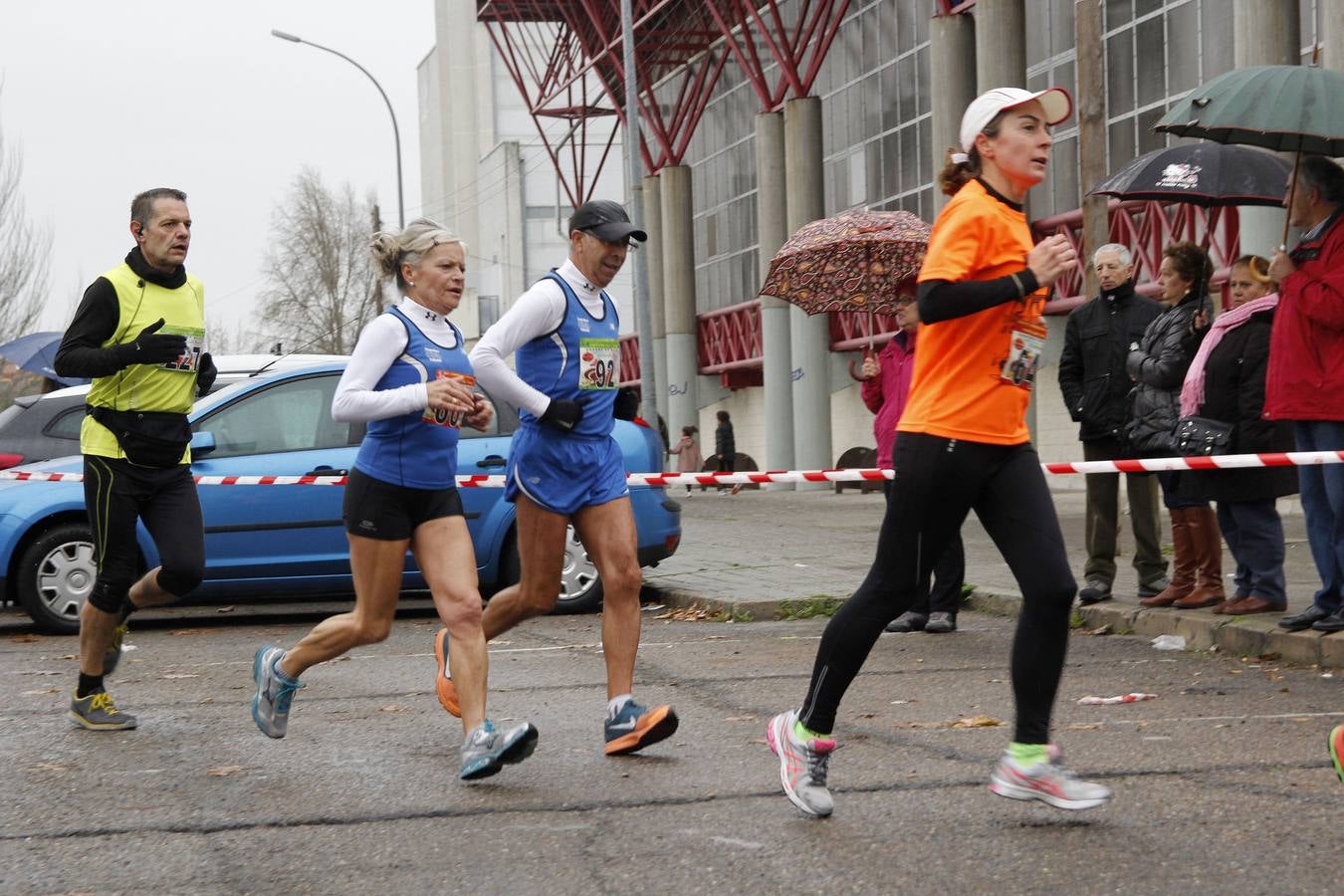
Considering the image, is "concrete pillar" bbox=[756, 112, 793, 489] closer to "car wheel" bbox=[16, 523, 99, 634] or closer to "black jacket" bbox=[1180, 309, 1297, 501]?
"car wheel" bbox=[16, 523, 99, 634]

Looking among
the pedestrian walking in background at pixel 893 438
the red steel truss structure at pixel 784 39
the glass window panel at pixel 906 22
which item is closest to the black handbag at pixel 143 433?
the pedestrian walking in background at pixel 893 438

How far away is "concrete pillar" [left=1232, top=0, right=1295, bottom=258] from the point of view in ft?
60.4

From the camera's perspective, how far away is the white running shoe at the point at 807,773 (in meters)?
5.00

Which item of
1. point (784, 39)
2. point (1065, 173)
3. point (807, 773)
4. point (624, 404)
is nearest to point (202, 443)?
point (624, 404)

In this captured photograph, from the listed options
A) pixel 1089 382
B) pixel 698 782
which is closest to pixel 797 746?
pixel 698 782

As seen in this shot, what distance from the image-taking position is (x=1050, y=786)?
16.1 ft

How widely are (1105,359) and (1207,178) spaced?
3.53 ft

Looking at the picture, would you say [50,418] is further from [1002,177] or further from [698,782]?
[1002,177]

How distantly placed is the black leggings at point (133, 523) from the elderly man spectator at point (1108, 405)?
4.85 metres

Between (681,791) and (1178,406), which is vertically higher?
(1178,406)

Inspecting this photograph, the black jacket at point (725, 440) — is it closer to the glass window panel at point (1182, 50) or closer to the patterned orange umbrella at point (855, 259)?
the glass window panel at point (1182, 50)

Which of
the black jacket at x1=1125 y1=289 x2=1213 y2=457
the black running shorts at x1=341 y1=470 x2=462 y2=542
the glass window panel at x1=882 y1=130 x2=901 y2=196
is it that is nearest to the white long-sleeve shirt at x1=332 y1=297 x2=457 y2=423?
the black running shorts at x1=341 y1=470 x2=462 y2=542

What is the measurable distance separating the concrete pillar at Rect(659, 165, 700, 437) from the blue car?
27314 mm

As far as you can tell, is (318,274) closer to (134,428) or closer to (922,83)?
(922,83)
